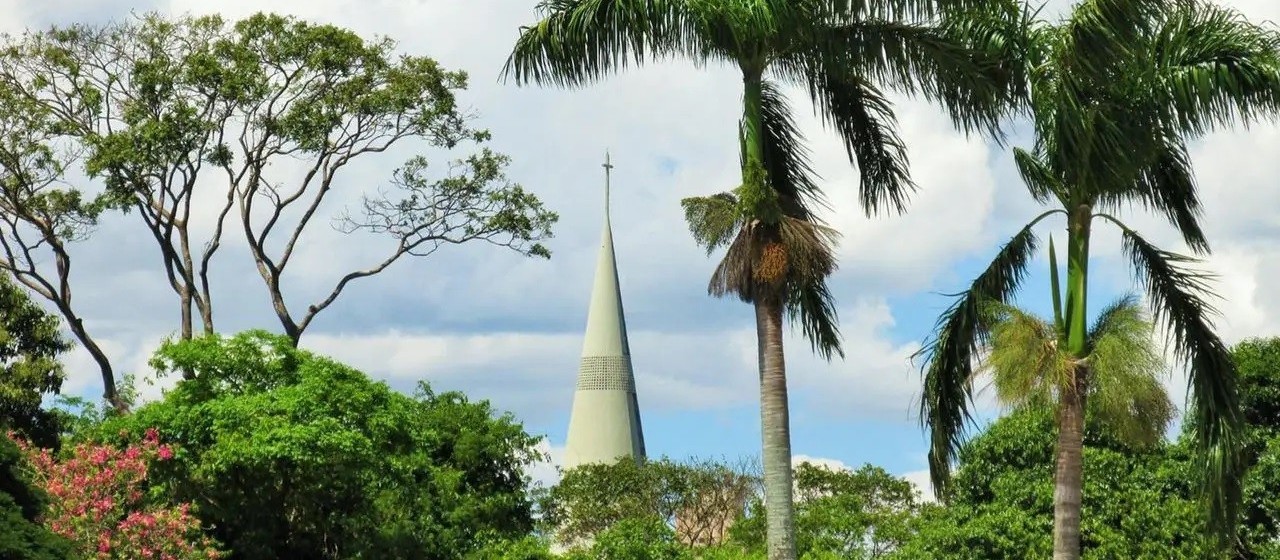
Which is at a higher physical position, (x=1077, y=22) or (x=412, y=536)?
(x=1077, y=22)

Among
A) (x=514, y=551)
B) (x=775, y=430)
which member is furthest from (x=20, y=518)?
(x=514, y=551)

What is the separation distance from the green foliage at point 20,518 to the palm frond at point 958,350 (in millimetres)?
8623

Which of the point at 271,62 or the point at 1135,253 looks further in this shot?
the point at 271,62

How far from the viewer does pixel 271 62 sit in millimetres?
31750

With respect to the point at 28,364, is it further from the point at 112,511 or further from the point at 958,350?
the point at 958,350

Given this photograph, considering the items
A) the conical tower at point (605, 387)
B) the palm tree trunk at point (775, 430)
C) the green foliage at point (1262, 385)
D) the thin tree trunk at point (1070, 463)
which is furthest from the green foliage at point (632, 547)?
the conical tower at point (605, 387)

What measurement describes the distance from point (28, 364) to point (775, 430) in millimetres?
21654

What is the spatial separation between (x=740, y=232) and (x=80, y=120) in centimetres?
1989

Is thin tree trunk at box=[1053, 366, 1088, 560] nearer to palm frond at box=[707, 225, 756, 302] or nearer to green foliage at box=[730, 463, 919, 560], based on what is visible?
palm frond at box=[707, 225, 756, 302]

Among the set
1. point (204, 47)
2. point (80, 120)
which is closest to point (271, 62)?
point (204, 47)

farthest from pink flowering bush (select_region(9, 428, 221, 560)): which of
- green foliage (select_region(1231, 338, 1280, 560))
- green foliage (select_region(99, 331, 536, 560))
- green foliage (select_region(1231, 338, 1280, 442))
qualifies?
green foliage (select_region(1231, 338, 1280, 442))

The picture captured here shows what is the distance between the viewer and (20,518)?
1361cm

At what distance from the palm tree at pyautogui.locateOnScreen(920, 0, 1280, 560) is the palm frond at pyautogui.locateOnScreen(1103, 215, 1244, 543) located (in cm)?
1

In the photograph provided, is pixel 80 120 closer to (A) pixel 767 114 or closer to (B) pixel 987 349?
(A) pixel 767 114
